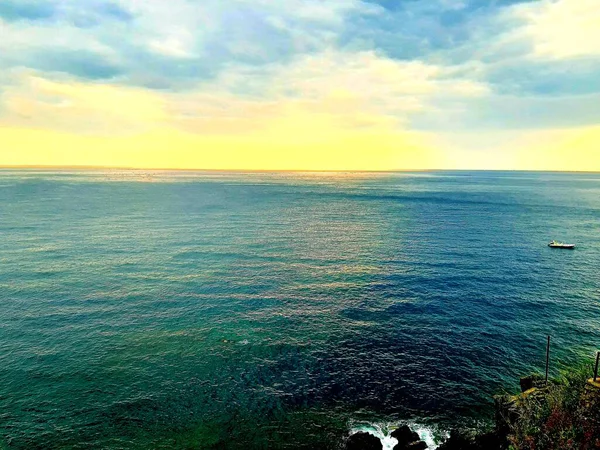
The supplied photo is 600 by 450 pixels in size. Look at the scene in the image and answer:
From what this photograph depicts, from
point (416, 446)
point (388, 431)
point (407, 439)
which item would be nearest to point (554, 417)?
point (416, 446)

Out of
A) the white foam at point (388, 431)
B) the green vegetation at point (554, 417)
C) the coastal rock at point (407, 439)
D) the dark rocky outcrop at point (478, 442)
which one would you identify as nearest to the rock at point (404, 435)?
the coastal rock at point (407, 439)

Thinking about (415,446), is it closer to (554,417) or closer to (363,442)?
(363,442)

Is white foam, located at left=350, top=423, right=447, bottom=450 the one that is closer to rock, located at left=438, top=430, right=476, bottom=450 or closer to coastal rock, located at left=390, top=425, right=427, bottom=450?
coastal rock, located at left=390, top=425, right=427, bottom=450

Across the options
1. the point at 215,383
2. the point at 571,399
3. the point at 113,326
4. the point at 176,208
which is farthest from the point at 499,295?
the point at 176,208

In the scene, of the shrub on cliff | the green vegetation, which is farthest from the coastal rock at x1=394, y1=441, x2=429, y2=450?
the shrub on cliff

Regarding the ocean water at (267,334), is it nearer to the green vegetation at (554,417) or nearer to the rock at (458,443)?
the rock at (458,443)

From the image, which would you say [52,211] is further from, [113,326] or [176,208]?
[113,326]
